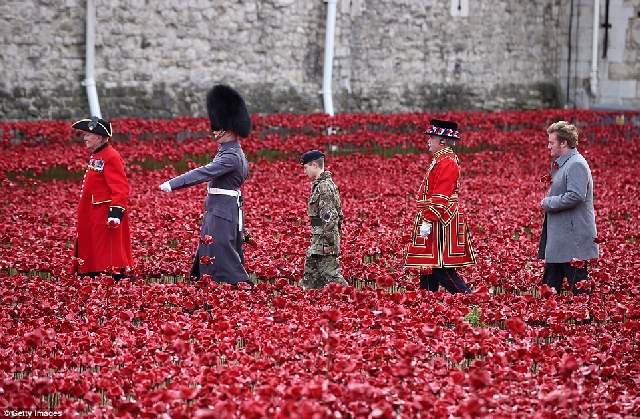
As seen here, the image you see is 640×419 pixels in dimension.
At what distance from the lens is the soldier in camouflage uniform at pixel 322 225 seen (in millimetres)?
8039

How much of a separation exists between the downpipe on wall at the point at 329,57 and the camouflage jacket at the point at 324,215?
1262 cm

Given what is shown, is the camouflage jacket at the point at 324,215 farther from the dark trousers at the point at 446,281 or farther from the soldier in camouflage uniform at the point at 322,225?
the dark trousers at the point at 446,281

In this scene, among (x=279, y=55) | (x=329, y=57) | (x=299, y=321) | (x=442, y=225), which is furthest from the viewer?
(x=329, y=57)

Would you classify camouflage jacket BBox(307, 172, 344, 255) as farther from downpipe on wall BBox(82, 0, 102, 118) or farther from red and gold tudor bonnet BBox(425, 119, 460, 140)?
downpipe on wall BBox(82, 0, 102, 118)

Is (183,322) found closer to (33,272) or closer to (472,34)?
(33,272)

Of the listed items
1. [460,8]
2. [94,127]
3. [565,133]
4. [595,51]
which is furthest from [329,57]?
[565,133]

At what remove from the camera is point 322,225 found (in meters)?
8.08

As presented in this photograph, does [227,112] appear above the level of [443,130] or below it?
above

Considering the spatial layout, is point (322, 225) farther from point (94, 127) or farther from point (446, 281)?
point (94, 127)

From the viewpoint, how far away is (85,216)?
8.35 m

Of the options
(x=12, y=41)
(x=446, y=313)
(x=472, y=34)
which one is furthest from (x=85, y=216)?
(x=472, y=34)

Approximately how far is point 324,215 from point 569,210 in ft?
5.35

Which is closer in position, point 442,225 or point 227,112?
point 442,225

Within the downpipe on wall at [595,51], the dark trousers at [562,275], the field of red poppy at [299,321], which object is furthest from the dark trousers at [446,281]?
the downpipe on wall at [595,51]
